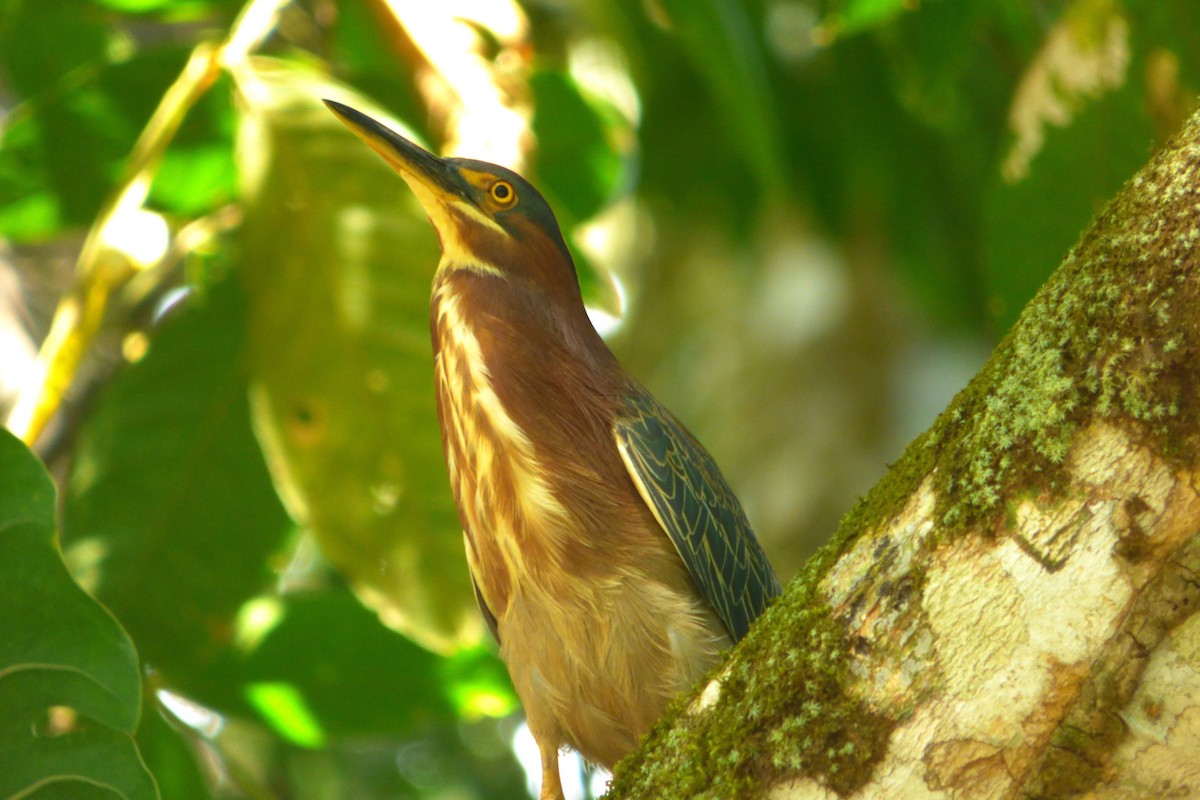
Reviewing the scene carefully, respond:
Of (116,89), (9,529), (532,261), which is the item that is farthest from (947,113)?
(9,529)

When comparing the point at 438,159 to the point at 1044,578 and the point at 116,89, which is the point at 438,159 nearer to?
the point at 116,89

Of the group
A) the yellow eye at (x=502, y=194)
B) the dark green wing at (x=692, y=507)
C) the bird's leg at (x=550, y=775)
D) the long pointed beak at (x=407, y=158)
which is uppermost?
the yellow eye at (x=502, y=194)

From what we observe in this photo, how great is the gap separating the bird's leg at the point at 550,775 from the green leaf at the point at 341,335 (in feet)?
1.30

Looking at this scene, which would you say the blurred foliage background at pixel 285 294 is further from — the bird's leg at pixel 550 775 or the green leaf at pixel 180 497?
the bird's leg at pixel 550 775

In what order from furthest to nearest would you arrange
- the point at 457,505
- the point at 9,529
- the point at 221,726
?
the point at 221,726 → the point at 457,505 → the point at 9,529

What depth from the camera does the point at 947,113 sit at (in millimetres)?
4848

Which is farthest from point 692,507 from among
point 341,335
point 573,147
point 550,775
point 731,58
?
point 573,147

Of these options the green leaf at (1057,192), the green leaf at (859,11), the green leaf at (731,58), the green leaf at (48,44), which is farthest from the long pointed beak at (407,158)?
the green leaf at (48,44)

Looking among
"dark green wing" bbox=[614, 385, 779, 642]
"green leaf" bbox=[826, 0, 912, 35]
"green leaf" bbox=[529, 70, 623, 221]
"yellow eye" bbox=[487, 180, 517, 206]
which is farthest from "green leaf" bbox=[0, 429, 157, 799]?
"green leaf" bbox=[529, 70, 623, 221]

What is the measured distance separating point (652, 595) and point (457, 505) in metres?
0.62

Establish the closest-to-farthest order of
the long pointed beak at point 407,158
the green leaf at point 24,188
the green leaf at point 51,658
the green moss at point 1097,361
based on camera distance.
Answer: the green moss at point 1097,361, the green leaf at point 51,658, the long pointed beak at point 407,158, the green leaf at point 24,188

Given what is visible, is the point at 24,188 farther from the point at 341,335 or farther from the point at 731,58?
the point at 731,58

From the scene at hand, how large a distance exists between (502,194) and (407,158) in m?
0.29

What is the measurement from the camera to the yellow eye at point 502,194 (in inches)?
140
